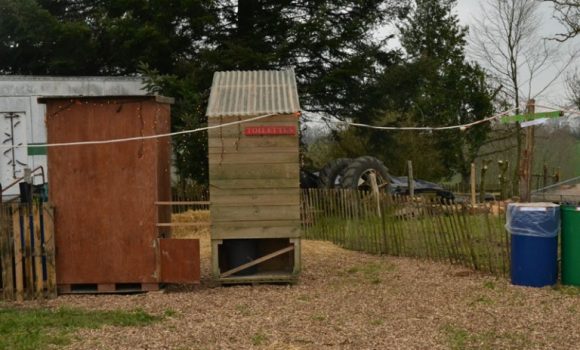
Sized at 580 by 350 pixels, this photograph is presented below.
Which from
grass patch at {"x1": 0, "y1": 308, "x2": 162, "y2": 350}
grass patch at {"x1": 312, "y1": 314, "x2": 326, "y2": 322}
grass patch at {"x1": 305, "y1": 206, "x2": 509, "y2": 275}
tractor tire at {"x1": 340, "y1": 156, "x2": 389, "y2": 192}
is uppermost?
tractor tire at {"x1": 340, "y1": 156, "x2": 389, "y2": 192}

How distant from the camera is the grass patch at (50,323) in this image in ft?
19.7

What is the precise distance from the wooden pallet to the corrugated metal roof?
7.95 feet

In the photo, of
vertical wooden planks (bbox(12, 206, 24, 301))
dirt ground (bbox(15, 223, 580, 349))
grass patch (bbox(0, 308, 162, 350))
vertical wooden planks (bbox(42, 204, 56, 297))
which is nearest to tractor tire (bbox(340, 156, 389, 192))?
dirt ground (bbox(15, 223, 580, 349))

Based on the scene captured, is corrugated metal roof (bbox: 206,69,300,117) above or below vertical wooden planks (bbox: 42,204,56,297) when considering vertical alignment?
above

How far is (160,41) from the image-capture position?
18.1m

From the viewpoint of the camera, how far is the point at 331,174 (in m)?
19.7

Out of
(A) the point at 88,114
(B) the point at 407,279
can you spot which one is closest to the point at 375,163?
(B) the point at 407,279

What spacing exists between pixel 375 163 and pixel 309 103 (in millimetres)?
2843

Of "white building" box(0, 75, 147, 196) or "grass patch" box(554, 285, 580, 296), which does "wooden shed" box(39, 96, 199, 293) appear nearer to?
"grass patch" box(554, 285, 580, 296)

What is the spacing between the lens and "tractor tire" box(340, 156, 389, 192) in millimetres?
18672

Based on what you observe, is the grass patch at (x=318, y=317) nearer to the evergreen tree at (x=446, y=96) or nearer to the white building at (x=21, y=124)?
the white building at (x=21, y=124)

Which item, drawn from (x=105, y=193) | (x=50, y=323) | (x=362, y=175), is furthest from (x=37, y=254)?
(x=362, y=175)

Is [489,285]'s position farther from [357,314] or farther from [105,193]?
[105,193]

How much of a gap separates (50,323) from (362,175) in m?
13.3
